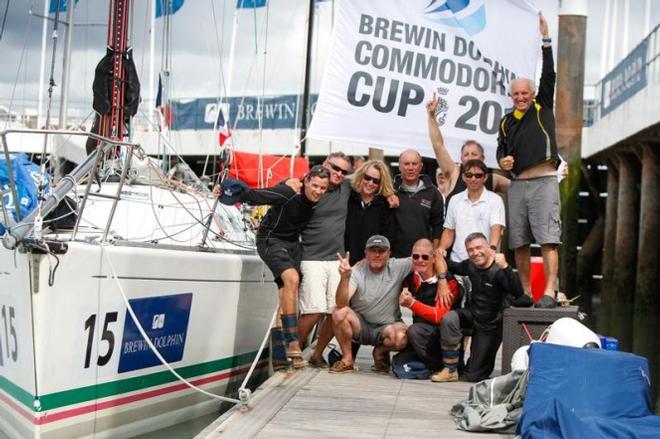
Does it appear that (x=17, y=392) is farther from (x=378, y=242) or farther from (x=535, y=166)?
(x=535, y=166)

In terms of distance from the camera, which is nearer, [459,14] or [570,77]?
[459,14]

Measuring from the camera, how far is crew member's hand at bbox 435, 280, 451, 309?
7.93m

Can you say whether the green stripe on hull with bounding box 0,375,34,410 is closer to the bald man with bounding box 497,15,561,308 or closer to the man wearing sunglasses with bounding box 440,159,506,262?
the man wearing sunglasses with bounding box 440,159,506,262

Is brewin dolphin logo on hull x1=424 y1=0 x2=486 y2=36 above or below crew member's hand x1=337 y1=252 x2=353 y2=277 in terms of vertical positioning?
above

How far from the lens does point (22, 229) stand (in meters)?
6.60

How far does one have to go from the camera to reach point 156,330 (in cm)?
780

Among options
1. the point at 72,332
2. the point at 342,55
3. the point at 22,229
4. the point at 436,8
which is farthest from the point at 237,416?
the point at 436,8

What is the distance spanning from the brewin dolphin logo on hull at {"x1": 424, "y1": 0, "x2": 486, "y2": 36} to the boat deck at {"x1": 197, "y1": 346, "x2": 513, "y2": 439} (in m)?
3.23

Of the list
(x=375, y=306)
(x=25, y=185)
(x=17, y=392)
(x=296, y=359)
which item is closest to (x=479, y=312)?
(x=375, y=306)

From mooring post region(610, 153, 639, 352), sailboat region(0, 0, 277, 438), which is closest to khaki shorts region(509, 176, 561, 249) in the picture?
sailboat region(0, 0, 277, 438)

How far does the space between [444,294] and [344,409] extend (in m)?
1.44

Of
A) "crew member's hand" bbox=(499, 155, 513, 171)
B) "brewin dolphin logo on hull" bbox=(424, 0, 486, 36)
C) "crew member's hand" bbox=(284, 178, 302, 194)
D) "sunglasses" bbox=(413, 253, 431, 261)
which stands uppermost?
"brewin dolphin logo on hull" bbox=(424, 0, 486, 36)

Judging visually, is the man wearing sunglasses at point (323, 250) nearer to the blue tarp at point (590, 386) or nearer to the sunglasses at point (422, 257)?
the sunglasses at point (422, 257)

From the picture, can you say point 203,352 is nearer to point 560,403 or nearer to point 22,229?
point 22,229
